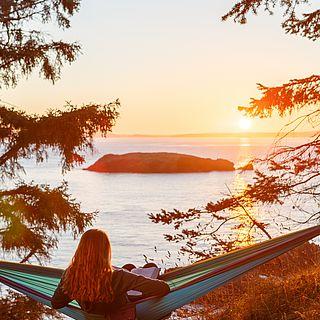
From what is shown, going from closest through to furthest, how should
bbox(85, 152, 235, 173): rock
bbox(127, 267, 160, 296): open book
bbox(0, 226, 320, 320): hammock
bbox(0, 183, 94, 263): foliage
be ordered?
1. bbox(0, 226, 320, 320): hammock
2. bbox(127, 267, 160, 296): open book
3. bbox(0, 183, 94, 263): foliage
4. bbox(85, 152, 235, 173): rock

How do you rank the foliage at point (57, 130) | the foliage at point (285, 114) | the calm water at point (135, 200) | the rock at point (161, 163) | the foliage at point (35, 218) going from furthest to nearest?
the rock at point (161, 163)
the calm water at point (135, 200)
the foliage at point (35, 218)
the foliage at point (57, 130)
the foliage at point (285, 114)

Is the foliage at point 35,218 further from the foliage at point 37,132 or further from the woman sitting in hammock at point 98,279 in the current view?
the woman sitting in hammock at point 98,279

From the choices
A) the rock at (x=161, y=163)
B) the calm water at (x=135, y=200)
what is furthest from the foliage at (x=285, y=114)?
the rock at (x=161, y=163)

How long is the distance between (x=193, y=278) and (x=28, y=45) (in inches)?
202

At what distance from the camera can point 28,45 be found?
7598 mm

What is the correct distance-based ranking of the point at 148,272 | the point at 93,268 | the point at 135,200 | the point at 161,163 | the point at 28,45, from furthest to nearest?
1. the point at 161,163
2. the point at 135,200
3. the point at 28,45
4. the point at 148,272
5. the point at 93,268

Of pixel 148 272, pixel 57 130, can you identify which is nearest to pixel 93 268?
pixel 148 272

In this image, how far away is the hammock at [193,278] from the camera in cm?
319

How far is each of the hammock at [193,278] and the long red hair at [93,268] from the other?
0.24 meters

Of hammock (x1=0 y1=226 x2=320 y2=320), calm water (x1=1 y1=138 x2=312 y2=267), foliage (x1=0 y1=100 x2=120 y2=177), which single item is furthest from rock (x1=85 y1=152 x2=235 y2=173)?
hammock (x1=0 y1=226 x2=320 y2=320)

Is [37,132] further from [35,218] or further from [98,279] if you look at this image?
[98,279]

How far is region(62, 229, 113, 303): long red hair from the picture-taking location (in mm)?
2785

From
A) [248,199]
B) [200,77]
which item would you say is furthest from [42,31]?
[200,77]

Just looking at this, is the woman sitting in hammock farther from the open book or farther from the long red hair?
the open book
